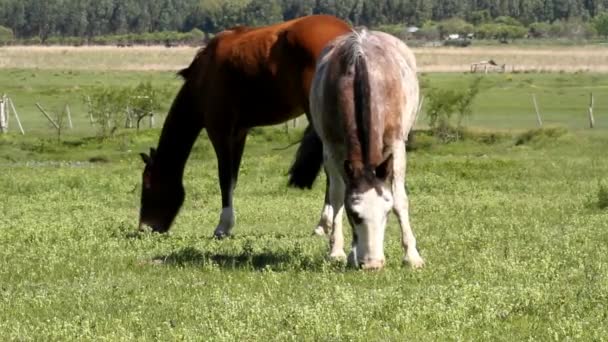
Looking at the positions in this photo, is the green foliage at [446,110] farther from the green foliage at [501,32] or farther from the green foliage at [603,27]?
the green foliage at [603,27]

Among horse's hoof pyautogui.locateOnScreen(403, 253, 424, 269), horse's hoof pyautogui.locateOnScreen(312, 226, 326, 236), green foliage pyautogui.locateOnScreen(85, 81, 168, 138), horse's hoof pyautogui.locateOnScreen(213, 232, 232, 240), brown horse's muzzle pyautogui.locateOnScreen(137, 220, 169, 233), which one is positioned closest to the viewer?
horse's hoof pyautogui.locateOnScreen(403, 253, 424, 269)

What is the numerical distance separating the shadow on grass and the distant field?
291ft

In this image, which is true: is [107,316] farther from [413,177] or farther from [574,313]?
[413,177]

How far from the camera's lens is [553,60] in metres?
124

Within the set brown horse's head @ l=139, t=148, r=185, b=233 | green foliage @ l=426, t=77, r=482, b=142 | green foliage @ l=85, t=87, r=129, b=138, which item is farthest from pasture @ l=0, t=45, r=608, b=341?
green foliage @ l=85, t=87, r=129, b=138

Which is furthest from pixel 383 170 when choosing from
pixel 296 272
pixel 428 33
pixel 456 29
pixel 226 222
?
pixel 456 29

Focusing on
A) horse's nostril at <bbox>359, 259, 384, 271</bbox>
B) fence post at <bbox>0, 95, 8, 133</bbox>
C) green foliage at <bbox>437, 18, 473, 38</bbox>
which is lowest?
green foliage at <bbox>437, 18, 473, 38</bbox>

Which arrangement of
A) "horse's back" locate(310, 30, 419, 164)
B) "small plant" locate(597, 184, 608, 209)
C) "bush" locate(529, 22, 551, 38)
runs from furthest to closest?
1. "bush" locate(529, 22, 551, 38)
2. "small plant" locate(597, 184, 608, 209)
3. "horse's back" locate(310, 30, 419, 164)

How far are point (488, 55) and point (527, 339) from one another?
124 meters

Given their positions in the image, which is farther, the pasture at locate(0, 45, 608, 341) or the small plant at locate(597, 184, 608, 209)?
the small plant at locate(597, 184, 608, 209)

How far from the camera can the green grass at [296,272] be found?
8.61 meters

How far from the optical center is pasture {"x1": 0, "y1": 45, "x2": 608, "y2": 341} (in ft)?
28.4

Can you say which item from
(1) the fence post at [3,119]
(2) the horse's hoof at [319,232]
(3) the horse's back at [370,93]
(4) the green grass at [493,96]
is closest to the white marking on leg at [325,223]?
(2) the horse's hoof at [319,232]

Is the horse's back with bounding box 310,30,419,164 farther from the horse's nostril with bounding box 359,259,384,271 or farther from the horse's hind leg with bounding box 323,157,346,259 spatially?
the horse's nostril with bounding box 359,259,384,271
